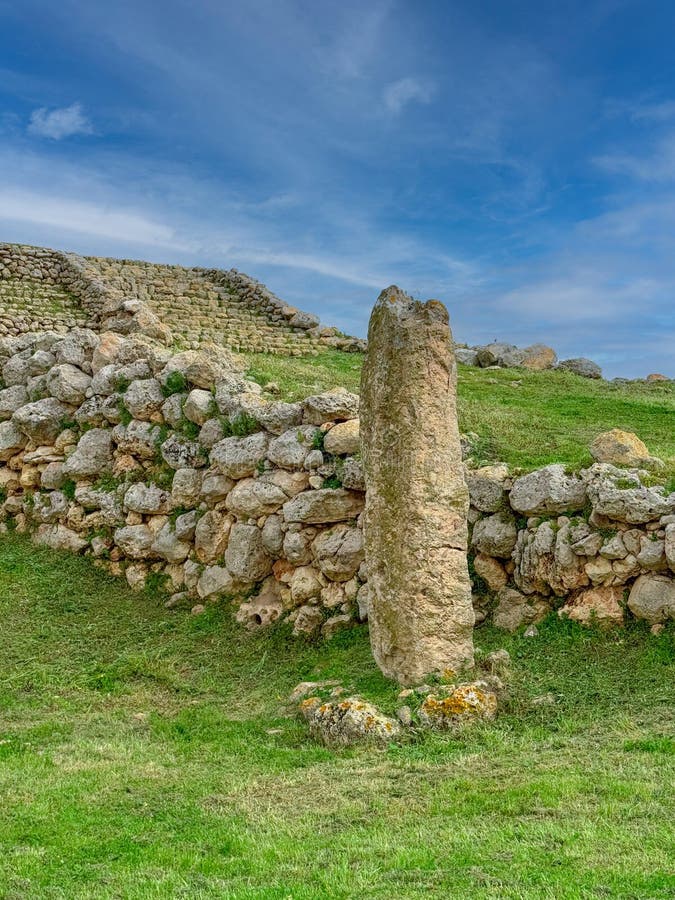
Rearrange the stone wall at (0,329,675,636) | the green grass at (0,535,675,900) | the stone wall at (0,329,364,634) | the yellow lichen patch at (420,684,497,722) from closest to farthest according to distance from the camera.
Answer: the green grass at (0,535,675,900), the yellow lichen patch at (420,684,497,722), the stone wall at (0,329,675,636), the stone wall at (0,329,364,634)

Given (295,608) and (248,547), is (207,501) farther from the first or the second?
(295,608)

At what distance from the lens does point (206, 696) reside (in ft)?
31.0

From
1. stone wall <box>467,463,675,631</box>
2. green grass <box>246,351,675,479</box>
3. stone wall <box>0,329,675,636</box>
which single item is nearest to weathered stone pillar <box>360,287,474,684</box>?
stone wall <box>467,463,675,631</box>

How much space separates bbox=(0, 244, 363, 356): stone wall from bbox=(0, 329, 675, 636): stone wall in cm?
705

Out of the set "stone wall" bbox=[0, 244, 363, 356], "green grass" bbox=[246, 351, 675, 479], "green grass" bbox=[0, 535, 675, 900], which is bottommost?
"green grass" bbox=[0, 535, 675, 900]

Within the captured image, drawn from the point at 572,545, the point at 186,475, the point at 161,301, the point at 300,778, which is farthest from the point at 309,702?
the point at 161,301

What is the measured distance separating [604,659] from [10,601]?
8.35 meters

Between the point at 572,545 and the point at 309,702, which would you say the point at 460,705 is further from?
the point at 572,545

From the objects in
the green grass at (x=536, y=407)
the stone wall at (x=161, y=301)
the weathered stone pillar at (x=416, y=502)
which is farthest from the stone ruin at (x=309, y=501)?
the stone wall at (x=161, y=301)

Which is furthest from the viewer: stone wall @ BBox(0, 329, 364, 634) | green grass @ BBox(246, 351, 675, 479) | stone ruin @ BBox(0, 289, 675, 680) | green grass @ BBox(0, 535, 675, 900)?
green grass @ BBox(246, 351, 675, 479)

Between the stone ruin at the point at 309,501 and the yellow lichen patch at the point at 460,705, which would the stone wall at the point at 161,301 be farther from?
the yellow lichen patch at the point at 460,705

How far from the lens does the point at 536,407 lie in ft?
56.6

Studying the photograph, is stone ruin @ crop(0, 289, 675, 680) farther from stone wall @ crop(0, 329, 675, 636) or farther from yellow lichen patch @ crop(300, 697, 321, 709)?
yellow lichen patch @ crop(300, 697, 321, 709)

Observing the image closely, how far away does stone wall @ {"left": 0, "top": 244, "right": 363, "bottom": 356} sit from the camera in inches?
964
